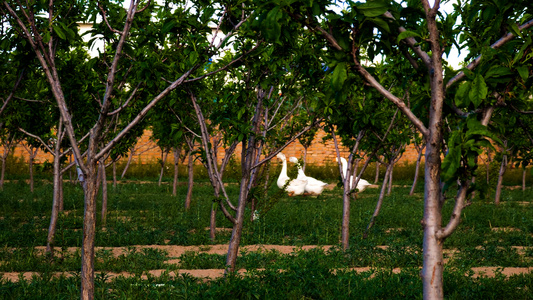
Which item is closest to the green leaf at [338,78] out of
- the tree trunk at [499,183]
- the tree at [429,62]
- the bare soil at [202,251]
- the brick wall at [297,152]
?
the tree at [429,62]

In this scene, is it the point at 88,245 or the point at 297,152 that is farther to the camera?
the point at 297,152

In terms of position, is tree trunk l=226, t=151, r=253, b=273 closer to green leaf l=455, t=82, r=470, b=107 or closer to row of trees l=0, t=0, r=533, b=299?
row of trees l=0, t=0, r=533, b=299

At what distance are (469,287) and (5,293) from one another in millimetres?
4366

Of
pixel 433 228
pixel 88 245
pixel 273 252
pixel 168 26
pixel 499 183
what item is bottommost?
pixel 273 252

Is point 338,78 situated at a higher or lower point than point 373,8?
lower

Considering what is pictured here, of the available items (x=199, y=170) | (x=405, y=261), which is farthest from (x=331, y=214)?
(x=199, y=170)

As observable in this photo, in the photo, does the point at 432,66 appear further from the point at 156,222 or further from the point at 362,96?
the point at 156,222

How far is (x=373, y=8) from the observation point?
219cm

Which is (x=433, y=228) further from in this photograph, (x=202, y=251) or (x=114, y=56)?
(x=202, y=251)

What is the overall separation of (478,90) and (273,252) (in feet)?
14.5

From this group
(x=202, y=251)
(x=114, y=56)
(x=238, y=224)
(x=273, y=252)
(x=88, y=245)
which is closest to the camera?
(x=88, y=245)

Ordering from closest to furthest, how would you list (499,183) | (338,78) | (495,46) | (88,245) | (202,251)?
(338,78) < (495,46) < (88,245) < (202,251) < (499,183)

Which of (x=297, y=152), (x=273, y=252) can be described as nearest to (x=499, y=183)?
(x=273, y=252)

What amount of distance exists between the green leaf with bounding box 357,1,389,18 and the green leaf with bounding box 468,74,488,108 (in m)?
0.56
